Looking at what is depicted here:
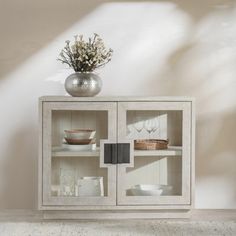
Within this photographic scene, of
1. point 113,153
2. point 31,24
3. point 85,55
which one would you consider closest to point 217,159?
point 113,153

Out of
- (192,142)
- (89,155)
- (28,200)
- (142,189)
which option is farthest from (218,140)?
(28,200)

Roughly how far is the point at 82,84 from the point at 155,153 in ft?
2.10

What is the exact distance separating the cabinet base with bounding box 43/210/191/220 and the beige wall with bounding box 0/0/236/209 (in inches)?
14.2

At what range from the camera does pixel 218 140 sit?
4.06 m

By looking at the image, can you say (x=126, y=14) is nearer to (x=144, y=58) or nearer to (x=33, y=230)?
(x=144, y=58)

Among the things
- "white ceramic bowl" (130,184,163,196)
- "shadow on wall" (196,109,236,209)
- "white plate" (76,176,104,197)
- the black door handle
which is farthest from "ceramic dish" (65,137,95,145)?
"shadow on wall" (196,109,236,209)

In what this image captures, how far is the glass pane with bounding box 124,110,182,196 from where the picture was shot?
12.1ft

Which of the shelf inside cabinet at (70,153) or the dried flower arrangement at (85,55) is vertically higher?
the dried flower arrangement at (85,55)

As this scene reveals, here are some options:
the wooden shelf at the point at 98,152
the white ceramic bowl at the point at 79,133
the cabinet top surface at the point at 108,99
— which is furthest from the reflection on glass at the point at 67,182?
the cabinet top surface at the point at 108,99

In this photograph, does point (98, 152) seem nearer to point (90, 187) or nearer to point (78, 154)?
point (78, 154)

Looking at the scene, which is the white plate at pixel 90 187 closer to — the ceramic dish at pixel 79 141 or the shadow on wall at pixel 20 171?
the ceramic dish at pixel 79 141

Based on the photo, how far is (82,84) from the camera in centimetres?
364

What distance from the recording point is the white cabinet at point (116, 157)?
3.64 metres

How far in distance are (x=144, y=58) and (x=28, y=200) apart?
128 cm
